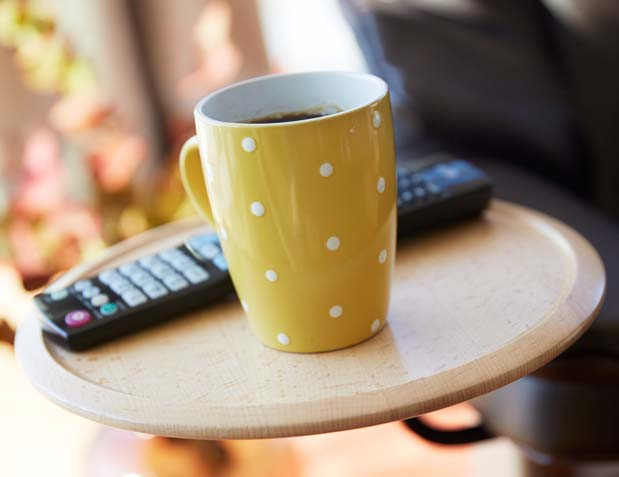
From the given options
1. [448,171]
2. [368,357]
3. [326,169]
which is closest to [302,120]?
[326,169]

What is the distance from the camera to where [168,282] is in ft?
1.74

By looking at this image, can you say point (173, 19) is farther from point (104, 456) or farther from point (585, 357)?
point (585, 357)

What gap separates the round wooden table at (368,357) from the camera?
1.33 ft

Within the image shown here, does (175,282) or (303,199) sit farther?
(175,282)

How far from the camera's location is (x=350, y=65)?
129cm

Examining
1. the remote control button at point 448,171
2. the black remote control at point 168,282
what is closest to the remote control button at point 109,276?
the black remote control at point 168,282

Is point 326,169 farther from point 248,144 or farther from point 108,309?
point 108,309

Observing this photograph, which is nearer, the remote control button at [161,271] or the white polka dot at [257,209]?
the white polka dot at [257,209]

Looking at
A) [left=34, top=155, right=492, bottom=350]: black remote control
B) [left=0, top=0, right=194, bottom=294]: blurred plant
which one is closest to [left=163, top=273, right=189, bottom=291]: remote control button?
[left=34, top=155, right=492, bottom=350]: black remote control

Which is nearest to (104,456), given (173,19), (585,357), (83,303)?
(83,303)

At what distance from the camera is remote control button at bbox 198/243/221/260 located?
554 mm

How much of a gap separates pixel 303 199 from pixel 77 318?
0.18 metres

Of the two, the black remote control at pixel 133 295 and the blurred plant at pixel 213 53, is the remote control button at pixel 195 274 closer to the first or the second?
the black remote control at pixel 133 295

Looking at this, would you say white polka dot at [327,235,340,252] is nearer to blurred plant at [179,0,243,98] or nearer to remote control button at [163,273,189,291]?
remote control button at [163,273,189,291]
